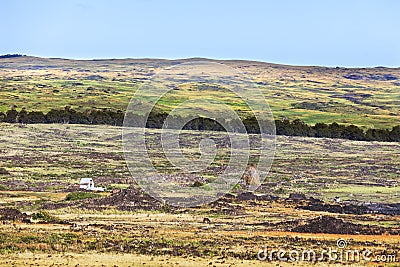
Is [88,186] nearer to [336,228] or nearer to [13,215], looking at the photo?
[13,215]

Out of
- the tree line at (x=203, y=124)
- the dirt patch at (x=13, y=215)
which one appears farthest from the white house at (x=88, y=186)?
the tree line at (x=203, y=124)

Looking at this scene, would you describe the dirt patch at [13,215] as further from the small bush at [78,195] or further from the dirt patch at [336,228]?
the dirt patch at [336,228]

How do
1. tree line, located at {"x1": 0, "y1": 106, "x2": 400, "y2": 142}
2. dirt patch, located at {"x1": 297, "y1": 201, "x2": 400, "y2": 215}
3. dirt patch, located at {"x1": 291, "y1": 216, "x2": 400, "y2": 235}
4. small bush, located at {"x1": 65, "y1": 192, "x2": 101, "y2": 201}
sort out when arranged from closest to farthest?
dirt patch, located at {"x1": 291, "y1": 216, "x2": 400, "y2": 235} < dirt patch, located at {"x1": 297, "y1": 201, "x2": 400, "y2": 215} < small bush, located at {"x1": 65, "y1": 192, "x2": 101, "y2": 201} < tree line, located at {"x1": 0, "y1": 106, "x2": 400, "y2": 142}

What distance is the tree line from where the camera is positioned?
10594 cm

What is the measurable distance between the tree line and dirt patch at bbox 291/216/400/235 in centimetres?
7426

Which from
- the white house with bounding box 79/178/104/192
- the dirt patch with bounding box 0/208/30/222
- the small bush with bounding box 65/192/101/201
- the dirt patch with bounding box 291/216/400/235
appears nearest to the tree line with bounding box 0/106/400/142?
the white house with bounding box 79/178/104/192

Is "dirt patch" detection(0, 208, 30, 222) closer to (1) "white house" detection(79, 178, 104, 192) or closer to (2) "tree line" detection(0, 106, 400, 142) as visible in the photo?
(1) "white house" detection(79, 178, 104, 192)

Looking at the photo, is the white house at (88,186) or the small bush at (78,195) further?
the white house at (88,186)

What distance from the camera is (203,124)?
368 ft

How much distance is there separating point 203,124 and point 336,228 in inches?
3194

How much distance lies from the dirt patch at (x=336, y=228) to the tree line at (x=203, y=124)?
244 feet

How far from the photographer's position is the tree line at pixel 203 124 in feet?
348

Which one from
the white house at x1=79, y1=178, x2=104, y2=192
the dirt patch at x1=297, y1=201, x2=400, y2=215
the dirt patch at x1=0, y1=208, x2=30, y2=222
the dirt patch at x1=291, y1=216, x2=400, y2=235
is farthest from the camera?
the white house at x1=79, y1=178, x2=104, y2=192

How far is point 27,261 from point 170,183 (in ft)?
91.0
